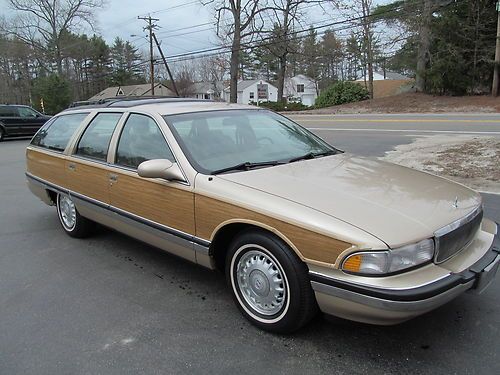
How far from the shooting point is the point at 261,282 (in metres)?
2.95

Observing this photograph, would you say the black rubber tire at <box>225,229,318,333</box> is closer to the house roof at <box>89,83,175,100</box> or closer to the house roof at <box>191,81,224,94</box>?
the house roof at <box>89,83,175,100</box>

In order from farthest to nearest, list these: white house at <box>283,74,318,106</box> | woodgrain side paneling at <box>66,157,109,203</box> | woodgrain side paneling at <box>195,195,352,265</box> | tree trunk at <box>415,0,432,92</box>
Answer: white house at <box>283,74,318,106</box>
tree trunk at <box>415,0,432,92</box>
woodgrain side paneling at <box>66,157,109,203</box>
woodgrain side paneling at <box>195,195,352,265</box>

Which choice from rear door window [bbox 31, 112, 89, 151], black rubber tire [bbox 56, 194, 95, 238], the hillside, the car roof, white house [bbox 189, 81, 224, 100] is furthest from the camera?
white house [bbox 189, 81, 224, 100]

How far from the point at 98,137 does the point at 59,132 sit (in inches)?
43.8

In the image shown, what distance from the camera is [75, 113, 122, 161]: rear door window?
429 cm

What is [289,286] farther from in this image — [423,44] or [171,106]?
[423,44]

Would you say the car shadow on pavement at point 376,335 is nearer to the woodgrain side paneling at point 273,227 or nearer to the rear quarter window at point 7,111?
A: the woodgrain side paneling at point 273,227

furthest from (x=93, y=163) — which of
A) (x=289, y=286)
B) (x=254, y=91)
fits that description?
(x=254, y=91)

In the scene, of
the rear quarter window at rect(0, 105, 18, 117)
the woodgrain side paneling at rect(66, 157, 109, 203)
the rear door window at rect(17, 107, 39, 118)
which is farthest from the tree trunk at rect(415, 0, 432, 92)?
the woodgrain side paneling at rect(66, 157, 109, 203)

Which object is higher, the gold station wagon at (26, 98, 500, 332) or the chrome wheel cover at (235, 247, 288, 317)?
the gold station wagon at (26, 98, 500, 332)

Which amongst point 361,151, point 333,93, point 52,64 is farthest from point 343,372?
point 52,64

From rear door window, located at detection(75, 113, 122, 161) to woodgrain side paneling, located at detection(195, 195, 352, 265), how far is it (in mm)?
1563

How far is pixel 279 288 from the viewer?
9.41 ft

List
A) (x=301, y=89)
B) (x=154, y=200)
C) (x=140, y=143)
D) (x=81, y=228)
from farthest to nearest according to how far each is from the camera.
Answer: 1. (x=301, y=89)
2. (x=81, y=228)
3. (x=140, y=143)
4. (x=154, y=200)
